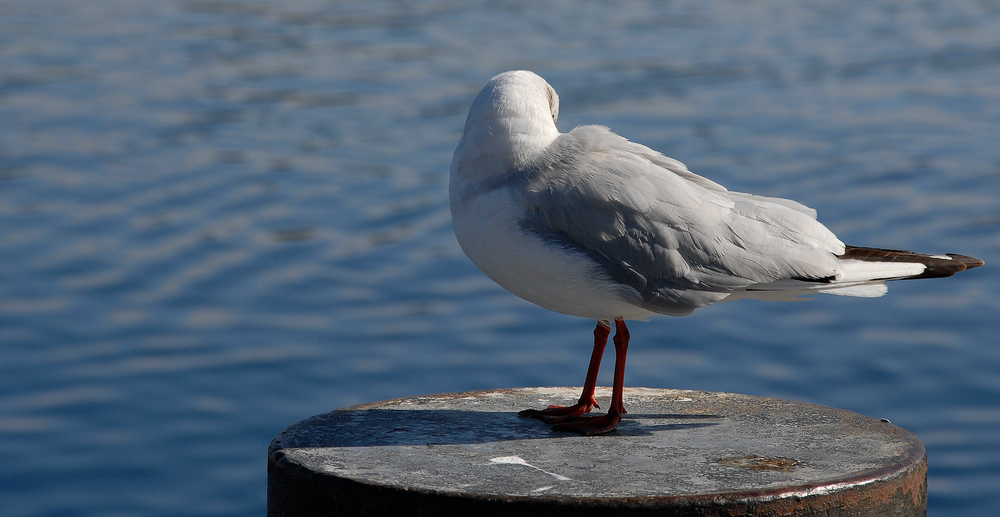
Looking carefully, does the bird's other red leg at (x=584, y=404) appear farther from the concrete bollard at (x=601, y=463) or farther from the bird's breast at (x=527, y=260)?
the bird's breast at (x=527, y=260)

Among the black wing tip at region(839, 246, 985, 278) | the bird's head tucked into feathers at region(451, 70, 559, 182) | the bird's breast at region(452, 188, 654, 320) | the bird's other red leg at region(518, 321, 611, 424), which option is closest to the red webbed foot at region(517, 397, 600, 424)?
the bird's other red leg at region(518, 321, 611, 424)

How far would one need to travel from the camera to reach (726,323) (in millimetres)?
9836

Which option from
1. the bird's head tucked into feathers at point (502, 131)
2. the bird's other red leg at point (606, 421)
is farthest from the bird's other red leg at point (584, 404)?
the bird's head tucked into feathers at point (502, 131)

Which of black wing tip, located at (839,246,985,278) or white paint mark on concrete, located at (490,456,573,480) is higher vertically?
black wing tip, located at (839,246,985,278)

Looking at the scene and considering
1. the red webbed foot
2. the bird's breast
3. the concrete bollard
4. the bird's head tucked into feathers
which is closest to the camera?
the concrete bollard

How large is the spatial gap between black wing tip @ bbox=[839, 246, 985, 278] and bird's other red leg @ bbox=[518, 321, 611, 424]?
1.09 m

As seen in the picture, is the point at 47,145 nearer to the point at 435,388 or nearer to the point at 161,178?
the point at 161,178

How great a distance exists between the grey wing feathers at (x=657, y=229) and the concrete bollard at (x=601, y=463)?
0.59 metres

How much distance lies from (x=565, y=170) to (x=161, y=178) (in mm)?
9805

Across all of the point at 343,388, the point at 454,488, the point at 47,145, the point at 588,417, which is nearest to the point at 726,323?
the point at 343,388

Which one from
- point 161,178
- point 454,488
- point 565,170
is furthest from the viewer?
point 161,178

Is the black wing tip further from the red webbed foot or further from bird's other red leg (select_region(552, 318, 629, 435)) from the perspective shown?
the red webbed foot

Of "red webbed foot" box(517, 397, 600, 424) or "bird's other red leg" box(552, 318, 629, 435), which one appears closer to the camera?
"bird's other red leg" box(552, 318, 629, 435)

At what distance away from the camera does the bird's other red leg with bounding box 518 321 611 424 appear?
4.78 metres
